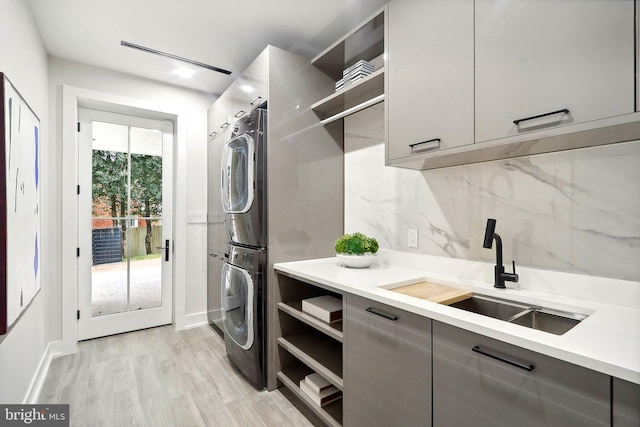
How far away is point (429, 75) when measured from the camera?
139cm

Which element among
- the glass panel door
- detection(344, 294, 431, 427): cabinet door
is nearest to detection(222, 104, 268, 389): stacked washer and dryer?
detection(344, 294, 431, 427): cabinet door

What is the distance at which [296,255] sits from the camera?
85.5 inches

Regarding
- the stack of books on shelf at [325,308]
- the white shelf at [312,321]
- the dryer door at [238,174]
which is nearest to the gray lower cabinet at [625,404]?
the white shelf at [312,321]

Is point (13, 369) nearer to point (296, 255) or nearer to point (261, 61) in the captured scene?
point (296, 255)

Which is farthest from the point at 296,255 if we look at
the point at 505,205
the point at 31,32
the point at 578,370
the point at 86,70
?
the point at 86,70

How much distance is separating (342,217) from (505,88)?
1.47 metres

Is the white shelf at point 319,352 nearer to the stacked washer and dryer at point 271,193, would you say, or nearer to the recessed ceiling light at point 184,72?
the stacked washer and dryer at point 271,193

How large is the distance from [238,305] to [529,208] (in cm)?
195

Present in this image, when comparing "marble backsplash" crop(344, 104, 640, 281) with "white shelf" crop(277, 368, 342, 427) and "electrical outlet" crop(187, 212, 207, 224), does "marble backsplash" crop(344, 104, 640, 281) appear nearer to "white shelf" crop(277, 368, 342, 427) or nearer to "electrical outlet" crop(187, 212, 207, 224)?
"white shelf" crop(277, 368, 342, 427)

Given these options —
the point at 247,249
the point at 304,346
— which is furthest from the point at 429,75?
the point at 304,346

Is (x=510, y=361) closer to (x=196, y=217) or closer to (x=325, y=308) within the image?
(x=325, y=308)

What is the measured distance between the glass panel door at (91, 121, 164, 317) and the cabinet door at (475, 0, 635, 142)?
126 inches

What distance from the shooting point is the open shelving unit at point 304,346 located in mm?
1628

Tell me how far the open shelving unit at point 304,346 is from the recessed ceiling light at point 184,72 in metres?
2.19
